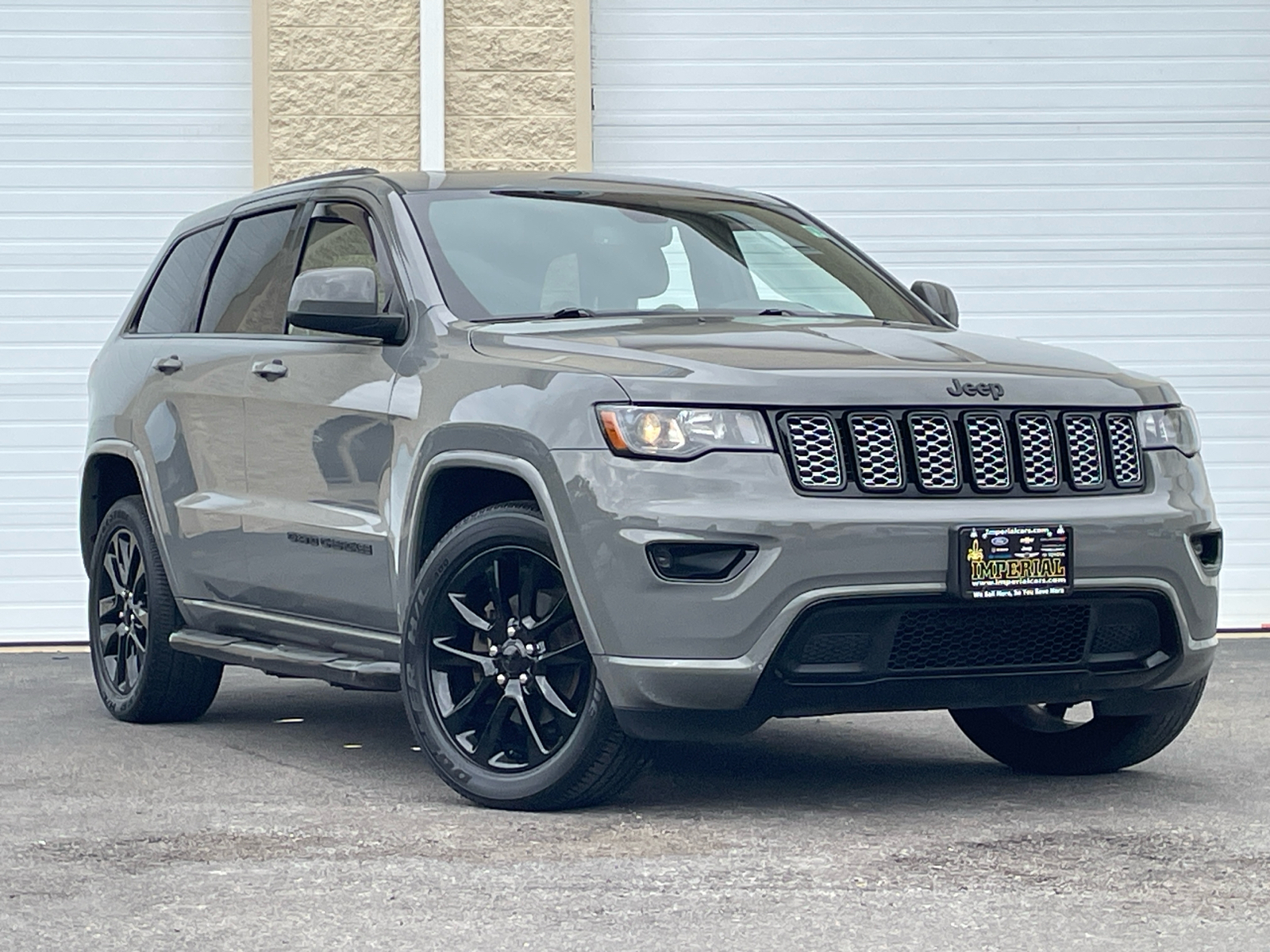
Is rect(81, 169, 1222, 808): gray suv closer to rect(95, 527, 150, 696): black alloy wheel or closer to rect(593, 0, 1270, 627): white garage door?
rect(95, 527, 150, 696): black alloy wheel

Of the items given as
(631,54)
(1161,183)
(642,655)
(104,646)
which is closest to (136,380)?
(104,646)

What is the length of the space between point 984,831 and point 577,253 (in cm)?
217

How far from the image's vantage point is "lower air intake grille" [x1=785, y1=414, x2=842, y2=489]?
5352 mm

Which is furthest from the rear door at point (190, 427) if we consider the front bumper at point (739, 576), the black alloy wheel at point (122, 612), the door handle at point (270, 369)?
the front bumper at point (739, 576)

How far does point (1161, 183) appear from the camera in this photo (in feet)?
39.6

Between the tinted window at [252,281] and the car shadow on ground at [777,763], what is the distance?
1.39m

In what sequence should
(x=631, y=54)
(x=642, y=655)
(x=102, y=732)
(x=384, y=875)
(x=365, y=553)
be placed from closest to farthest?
(x=384, y=875) < (x=642, y=655) < (x=365, y=553) < (x=102, y=732) < (x=631, y=54)

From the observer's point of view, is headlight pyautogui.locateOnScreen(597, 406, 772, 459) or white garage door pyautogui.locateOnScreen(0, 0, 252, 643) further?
white garage door pyautogui.locateOnScreen(0, 0, 252, 643)

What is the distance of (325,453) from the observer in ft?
21.4

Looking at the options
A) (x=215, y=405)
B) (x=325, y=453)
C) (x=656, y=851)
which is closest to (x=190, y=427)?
(x=215, y=405)

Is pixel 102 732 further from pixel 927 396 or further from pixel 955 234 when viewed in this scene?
pixel 955 234

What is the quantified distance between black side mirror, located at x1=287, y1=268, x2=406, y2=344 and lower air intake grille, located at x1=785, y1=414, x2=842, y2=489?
4.58 feet

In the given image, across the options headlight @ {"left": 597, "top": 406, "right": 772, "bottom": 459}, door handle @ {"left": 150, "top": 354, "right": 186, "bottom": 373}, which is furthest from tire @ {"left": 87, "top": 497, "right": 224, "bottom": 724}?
headlight @ {"left": 597, "top": 406, "right": 772, "bottom": 459}

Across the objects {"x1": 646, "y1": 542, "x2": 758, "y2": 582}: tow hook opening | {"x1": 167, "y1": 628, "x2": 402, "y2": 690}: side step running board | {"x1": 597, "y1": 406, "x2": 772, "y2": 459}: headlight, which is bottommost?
{"x1": 167, "y1": 628, "x2": 402, "y2": 690}: side step running board
